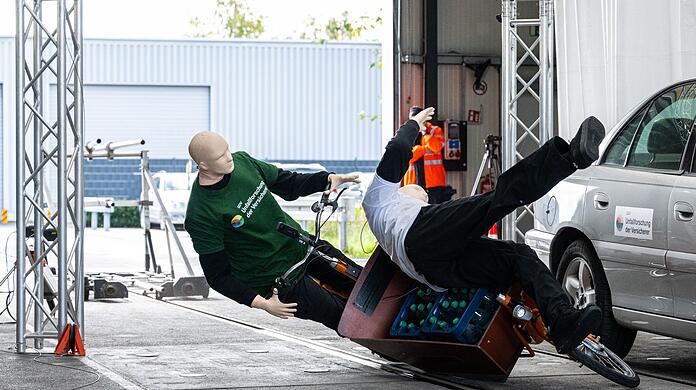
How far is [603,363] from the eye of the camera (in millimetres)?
6828

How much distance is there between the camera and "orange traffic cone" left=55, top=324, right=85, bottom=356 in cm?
873

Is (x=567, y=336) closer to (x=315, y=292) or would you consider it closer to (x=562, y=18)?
(x=315, y=292)

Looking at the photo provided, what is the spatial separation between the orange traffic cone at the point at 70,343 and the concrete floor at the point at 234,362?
0.09 meters

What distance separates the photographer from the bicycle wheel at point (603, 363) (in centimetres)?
675

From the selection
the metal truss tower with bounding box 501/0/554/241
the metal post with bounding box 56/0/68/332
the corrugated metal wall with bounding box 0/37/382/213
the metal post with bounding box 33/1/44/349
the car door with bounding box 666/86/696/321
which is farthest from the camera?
the corrugated metal wall with bounding box 0/37/382/213

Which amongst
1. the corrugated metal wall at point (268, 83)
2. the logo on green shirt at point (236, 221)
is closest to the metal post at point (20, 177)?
the logo on green shirt at point (236, 221)

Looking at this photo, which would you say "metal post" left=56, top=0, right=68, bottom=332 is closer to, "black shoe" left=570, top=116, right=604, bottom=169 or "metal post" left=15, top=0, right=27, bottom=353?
"metal post" left=15, top=0, right=27, bottom=353

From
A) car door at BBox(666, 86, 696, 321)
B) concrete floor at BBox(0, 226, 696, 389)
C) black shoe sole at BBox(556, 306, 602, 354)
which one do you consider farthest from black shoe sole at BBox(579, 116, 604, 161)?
concrete floor at BBox(0, 226, 696, 389)

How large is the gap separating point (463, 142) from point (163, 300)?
236 inches

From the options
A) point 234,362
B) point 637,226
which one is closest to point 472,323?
point 637,226

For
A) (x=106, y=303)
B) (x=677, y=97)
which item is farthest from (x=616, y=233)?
(x=106, y=303)

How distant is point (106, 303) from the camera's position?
43.5ft

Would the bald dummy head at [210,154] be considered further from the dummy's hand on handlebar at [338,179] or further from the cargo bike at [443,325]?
the dummy's hand on handlebar at [338,179]

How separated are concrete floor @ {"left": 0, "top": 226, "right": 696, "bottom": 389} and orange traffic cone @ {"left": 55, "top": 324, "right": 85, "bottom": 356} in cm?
9
